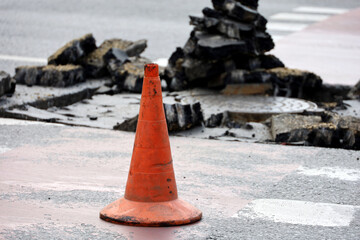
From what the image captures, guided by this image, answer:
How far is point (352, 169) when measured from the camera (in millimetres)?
5789

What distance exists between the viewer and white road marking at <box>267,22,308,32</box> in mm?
17766

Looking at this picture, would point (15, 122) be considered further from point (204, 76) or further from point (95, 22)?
point (95, 22)

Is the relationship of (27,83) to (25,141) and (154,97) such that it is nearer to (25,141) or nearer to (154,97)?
(25,141)

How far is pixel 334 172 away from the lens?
5.68 m

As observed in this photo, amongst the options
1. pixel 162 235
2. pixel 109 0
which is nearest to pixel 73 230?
pixel 162 235

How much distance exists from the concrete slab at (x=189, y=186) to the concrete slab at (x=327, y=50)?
15.4 feet

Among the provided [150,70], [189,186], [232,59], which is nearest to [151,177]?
[150,70]

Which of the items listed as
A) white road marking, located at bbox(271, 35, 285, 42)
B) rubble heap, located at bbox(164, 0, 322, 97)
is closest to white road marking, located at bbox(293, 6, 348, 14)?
white road marking, located at bbox(271, 35, 285, 42)

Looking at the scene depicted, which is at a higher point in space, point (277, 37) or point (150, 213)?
point (277, 37)

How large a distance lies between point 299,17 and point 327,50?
6.43m

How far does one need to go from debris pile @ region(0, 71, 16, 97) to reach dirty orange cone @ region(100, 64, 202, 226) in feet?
13.9

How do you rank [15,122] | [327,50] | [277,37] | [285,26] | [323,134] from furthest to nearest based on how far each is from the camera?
[285,26]
[277,37]
[327,50]
[15,122]
[323,134]

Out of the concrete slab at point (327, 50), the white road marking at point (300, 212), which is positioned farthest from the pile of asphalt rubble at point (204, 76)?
the white road marking at point (300, 212)

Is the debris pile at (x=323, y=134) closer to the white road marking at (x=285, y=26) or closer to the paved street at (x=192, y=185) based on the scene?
the paved street at (x=192, y=185)
